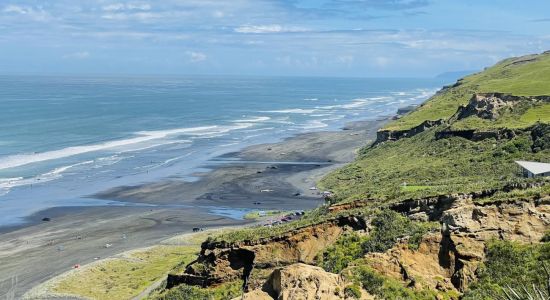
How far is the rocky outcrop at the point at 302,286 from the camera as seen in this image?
733 inches

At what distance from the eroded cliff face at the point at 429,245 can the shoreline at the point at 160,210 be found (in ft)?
81.5

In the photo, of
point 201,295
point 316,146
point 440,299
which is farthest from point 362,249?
point 316,146

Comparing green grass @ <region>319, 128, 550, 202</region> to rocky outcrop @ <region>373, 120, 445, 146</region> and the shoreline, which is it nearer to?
rocky outcrop @ <region>373, 120, 445, 146</region>

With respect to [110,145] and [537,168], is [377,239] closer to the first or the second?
[537,168]

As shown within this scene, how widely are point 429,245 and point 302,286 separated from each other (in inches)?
254

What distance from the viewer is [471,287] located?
67.6ft

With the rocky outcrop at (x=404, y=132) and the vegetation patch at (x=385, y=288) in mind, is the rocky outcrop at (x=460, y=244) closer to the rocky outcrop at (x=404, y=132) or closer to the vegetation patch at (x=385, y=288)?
the vegetation patch at (x=385, y=288)

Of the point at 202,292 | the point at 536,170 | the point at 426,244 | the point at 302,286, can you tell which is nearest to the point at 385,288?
the point at 302,286

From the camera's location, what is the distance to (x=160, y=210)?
6956 cm

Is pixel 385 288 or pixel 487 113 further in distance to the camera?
pixel 487 113

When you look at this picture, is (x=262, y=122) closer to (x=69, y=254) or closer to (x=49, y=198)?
(x=49, y=198)

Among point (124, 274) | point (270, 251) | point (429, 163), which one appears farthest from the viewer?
point (429, 163)

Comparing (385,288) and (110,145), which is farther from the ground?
(385,288)

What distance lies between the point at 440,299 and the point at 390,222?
20.9 feet
